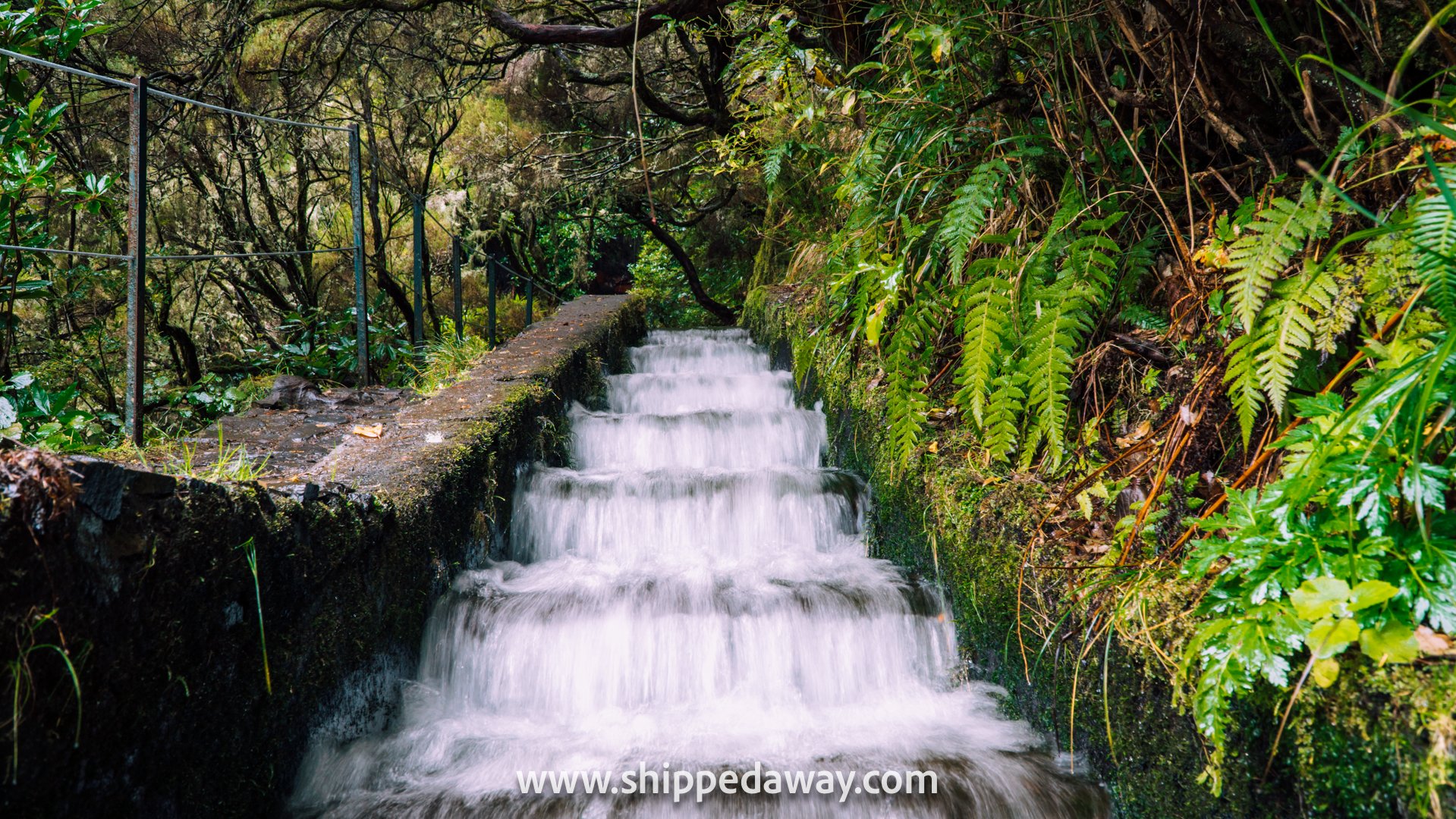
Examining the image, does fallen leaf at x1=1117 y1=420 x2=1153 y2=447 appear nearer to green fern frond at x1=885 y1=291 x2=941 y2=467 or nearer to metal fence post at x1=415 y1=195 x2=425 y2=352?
green fern frond at x1=885 y1=291 x2=941 y2=467

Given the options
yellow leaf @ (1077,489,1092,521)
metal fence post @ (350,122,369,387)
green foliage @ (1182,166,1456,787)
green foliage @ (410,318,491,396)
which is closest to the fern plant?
green foliage @ (1182,166,1456,787)

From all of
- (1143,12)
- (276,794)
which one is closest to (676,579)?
(276,794)

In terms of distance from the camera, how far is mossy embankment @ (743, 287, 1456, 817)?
52.1 inches

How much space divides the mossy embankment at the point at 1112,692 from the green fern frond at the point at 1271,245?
2.63 ft

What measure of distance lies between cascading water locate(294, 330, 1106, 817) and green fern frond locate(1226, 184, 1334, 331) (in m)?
1.31

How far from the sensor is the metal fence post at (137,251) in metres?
2.91

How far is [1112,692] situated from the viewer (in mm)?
2023

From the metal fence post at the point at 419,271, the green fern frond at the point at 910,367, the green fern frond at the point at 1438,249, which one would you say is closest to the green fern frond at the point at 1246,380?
the green fern frond at the point at 1438,249

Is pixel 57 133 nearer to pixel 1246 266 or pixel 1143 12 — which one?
pixel 1143 12

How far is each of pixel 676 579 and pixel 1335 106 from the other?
8.54 feet

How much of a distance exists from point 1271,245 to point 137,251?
3558 millimetres

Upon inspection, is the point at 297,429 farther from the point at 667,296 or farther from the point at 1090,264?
the point at 667,296

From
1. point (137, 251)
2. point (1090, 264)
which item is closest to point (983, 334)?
point (1090, 264)

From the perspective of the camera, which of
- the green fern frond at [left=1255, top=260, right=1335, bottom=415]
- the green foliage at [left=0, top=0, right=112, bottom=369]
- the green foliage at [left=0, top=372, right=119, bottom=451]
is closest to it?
the green fern frond at [left=1255, top=260, right=1335, bottom=415]
